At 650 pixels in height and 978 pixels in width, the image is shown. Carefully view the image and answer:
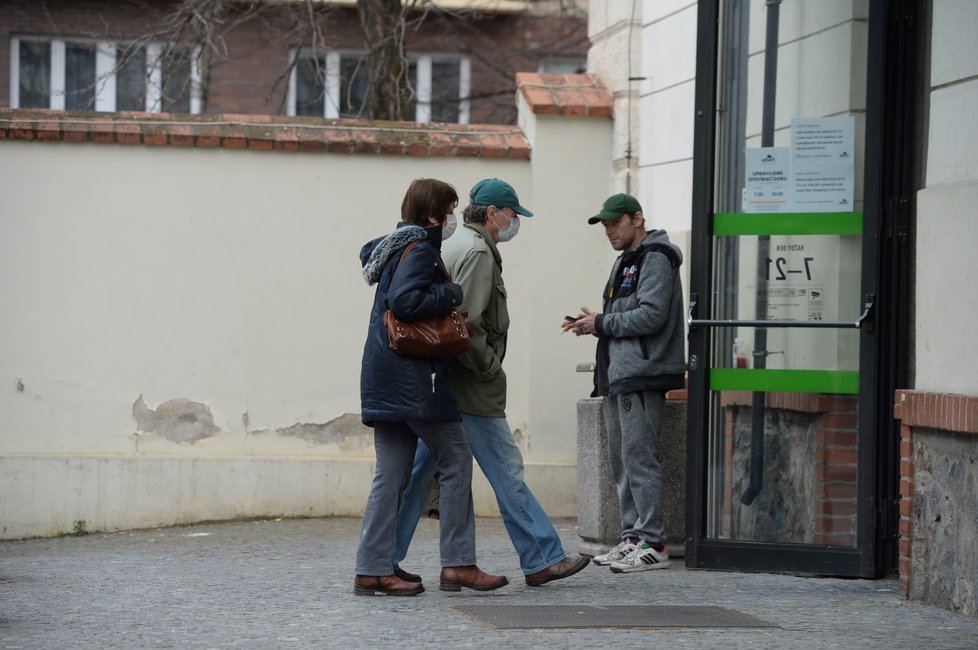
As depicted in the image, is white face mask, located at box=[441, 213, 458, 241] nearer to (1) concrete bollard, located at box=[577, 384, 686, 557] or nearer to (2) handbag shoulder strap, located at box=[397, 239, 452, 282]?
(2) handbag shoulder strap, located at box=[397, 239, 452, 282]

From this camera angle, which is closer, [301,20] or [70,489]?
[70,489]

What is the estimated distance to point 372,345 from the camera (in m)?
6.82

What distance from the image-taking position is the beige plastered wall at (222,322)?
32.9 feet

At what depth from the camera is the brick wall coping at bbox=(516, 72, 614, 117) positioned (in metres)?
10.4

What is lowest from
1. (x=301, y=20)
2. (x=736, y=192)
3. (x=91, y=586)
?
(x=91, y=586)

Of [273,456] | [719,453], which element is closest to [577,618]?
[719,453]

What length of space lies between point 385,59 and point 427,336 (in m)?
7.62

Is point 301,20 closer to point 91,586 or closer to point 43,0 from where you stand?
point 43,0

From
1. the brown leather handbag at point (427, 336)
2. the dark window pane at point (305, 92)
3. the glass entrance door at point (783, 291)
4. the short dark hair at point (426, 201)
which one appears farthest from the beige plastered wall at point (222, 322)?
the dark window pane at point (305, 92)

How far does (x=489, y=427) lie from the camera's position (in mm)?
7211

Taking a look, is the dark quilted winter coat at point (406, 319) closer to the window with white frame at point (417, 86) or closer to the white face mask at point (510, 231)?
the white face mask at point (510, 231)

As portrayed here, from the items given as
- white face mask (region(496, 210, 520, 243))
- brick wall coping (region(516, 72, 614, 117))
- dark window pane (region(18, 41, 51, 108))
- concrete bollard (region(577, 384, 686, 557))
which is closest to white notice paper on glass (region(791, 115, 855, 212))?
concrete bollard (region(577, 384, 686, 557))

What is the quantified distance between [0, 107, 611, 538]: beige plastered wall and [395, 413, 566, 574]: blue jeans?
A: 2.99 m

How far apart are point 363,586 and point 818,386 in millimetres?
2462
